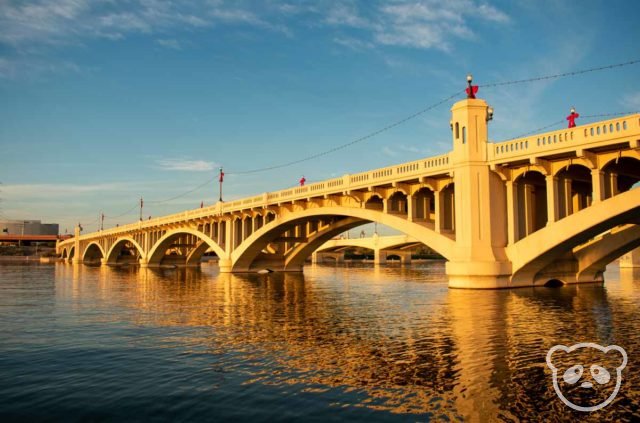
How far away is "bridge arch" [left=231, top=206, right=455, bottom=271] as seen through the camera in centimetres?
3800

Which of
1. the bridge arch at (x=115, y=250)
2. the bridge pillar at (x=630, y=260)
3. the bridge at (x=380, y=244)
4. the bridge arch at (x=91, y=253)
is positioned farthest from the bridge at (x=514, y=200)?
the bridge arch at (x=91, y=253)

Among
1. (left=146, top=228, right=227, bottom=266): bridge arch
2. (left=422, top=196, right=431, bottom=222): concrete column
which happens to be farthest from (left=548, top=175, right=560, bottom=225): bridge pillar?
(left=146, top=228, right=227, bottom=266): bridge arch

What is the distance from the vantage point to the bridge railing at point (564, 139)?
26703mm

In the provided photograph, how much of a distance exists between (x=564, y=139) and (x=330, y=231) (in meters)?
36.0

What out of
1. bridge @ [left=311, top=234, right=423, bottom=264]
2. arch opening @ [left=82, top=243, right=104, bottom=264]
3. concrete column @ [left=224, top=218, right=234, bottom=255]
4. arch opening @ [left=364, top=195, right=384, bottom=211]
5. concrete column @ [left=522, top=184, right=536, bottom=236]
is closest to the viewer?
concrete column @ [left=522, top=184, right=536, bottom=236]

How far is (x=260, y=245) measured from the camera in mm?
66438

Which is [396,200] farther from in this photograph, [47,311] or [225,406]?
[225,406]

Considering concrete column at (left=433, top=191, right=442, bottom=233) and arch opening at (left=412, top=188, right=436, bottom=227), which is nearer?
concrete column at (left=433, top=191, right=442, bottom=233)

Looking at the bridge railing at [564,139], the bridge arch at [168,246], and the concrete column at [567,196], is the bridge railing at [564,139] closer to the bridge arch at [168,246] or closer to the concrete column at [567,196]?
the concrete column at [567,196]

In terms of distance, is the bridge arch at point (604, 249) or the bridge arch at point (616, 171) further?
the bridge arch at point (604, 249)

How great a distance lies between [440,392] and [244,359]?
5789 millimetres

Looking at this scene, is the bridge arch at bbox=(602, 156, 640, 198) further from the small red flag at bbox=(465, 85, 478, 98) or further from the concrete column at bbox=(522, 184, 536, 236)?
the small red flag at bbox=(465, 85, 478, 98)

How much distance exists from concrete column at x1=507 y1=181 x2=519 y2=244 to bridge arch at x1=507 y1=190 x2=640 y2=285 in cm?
70

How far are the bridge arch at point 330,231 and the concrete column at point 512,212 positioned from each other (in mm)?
3791
